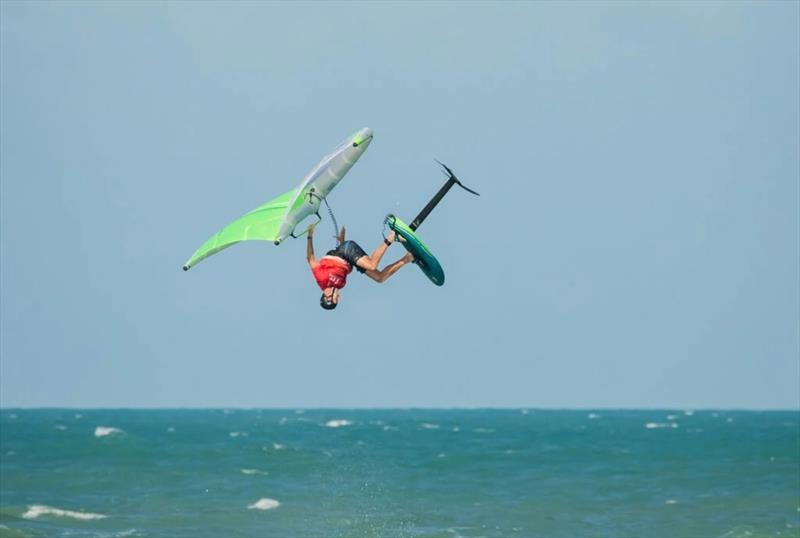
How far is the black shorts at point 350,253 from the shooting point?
656 inches

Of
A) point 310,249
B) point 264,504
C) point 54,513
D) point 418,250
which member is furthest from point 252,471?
point 418,250

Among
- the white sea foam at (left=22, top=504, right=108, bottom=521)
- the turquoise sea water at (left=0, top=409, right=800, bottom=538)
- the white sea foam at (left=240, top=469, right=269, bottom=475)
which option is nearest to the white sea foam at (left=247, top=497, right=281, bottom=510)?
the turquoise sea water at (left=0, top=409, right=800, bottom=538)

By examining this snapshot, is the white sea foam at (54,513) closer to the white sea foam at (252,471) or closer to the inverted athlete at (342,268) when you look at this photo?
the white sea foam at (252,471)

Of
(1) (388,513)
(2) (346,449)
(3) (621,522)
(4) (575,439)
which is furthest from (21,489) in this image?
(4) (575,439)

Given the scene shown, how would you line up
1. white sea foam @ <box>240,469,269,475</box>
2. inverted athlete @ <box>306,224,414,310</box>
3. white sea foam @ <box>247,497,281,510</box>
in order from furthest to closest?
white sea foam @ <box>240,469,269,475</box>
white sea foam @ <box>247,497,281,510</box>
inverted athlete @ <box>306,224,414,310</box>

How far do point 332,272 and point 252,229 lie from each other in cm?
97

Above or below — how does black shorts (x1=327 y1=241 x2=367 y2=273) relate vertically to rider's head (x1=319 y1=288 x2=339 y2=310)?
above

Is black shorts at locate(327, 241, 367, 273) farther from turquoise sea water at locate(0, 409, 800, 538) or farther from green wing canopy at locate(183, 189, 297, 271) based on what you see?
turquoise sea water at locate(0, 409, 800, 538)

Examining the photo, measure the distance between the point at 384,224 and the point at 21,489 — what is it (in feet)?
96.9

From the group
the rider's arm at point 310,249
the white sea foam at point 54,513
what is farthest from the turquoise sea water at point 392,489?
the rider's arm at point 310,249

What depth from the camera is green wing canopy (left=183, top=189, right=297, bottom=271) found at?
16453 mm

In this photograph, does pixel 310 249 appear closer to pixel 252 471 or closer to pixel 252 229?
pixel 252 229

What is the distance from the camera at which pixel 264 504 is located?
130 ft

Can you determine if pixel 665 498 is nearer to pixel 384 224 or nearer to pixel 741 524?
pixel 741 524
